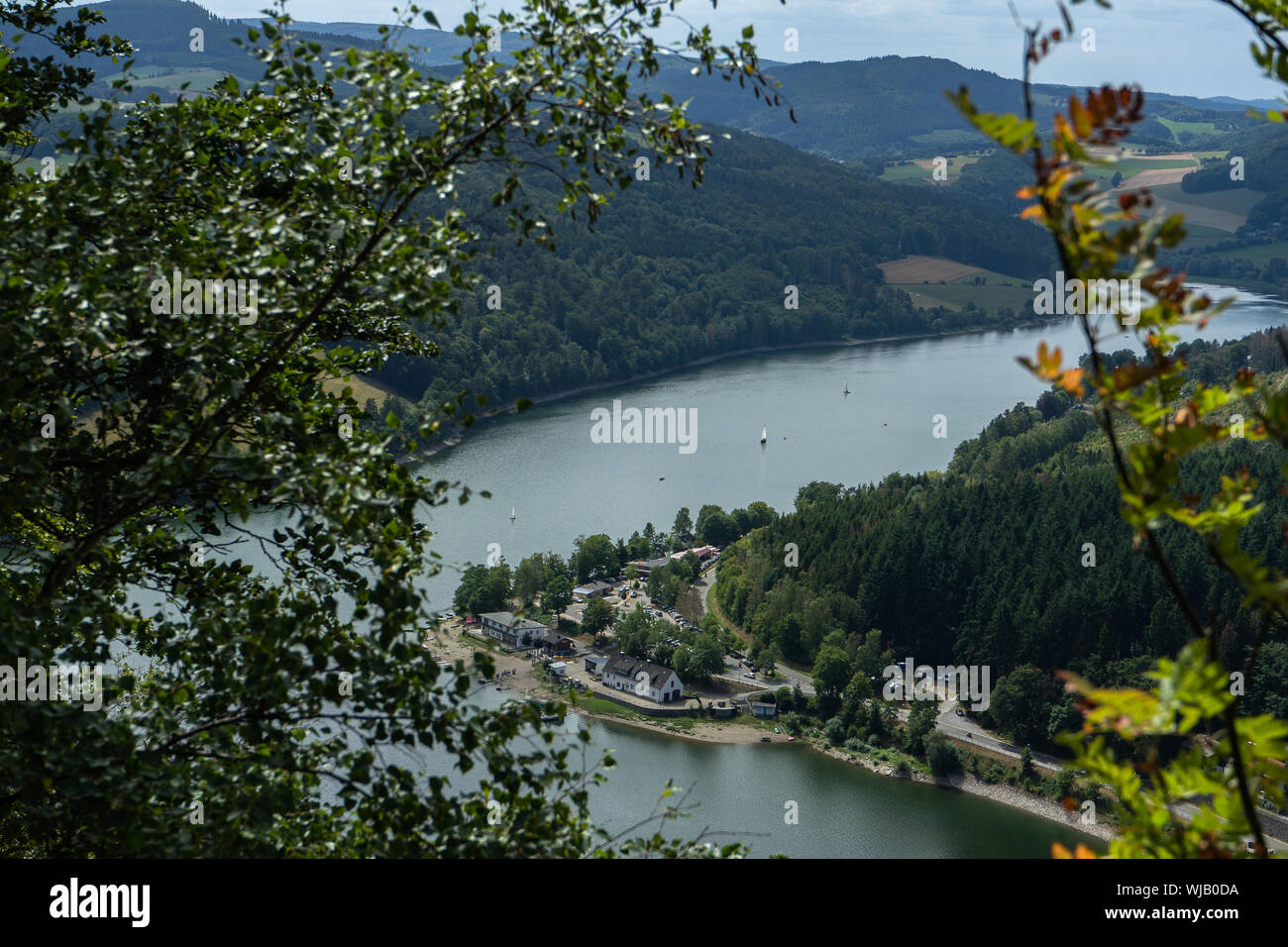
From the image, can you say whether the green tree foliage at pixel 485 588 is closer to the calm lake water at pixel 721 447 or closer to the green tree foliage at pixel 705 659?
the calm lake water at pixel 721 447

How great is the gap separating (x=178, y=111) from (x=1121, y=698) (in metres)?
3.51

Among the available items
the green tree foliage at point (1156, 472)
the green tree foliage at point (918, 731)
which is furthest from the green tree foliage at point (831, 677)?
the green tree foliage at point (1156, 472)

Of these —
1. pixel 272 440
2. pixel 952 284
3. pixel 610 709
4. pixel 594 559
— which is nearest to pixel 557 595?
pixel 594 559

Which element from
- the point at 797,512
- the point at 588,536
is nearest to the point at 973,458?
the point at 797,512

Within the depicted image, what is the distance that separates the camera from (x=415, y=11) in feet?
12.3

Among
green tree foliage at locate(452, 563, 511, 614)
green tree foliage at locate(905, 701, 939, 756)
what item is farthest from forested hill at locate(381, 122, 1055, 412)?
green tree foliage at locate(905, 701, 939, 756)

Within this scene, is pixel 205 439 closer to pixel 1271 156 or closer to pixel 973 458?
pixel 973 458

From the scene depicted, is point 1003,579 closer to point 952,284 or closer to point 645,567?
point 645,567

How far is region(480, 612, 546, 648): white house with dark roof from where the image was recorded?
1342 inches

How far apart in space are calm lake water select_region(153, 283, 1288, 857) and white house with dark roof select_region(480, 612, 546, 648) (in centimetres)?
145

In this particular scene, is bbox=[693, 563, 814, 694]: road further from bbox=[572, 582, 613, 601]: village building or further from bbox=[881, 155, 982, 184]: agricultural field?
bbox=[881, 155, 982, 184]: agricultural field

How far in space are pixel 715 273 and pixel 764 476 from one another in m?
43.9

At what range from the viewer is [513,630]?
112 ft
